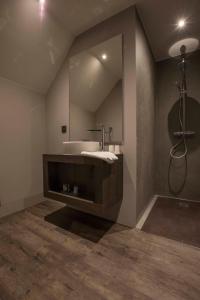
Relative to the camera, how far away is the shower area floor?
1425mm

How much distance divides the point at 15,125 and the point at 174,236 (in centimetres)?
224

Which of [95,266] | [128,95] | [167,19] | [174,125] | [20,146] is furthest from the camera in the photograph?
[174,125]

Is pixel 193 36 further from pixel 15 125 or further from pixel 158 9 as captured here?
pixel 15 125

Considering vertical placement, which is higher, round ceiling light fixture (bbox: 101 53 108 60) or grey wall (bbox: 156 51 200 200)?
round ceiling light fixture (bbox: 101 53 108 60)

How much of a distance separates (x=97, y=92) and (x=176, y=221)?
181 centimetres

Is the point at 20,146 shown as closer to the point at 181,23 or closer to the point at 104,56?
the point at 104,56

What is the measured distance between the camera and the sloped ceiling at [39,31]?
1474 mm

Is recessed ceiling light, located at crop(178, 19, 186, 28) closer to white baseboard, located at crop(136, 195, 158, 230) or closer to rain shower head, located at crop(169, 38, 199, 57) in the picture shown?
rain shower head, located at crop(169, 38, 199, 57)

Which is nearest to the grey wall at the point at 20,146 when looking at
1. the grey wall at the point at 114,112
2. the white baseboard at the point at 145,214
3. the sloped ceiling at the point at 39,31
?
the sloped ceiling at the point at 39,31

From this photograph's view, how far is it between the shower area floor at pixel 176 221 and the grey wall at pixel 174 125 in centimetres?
30

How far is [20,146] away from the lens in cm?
202

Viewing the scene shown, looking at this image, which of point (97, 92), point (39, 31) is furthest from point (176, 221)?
point (39, 31)

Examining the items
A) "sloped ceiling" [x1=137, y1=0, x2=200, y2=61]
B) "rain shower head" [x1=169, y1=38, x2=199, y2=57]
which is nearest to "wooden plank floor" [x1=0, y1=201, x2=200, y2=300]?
"sloped ceiling" [x1=137, y1=0, x2=200, y2=61]

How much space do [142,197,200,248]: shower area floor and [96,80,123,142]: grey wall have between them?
1016mm
